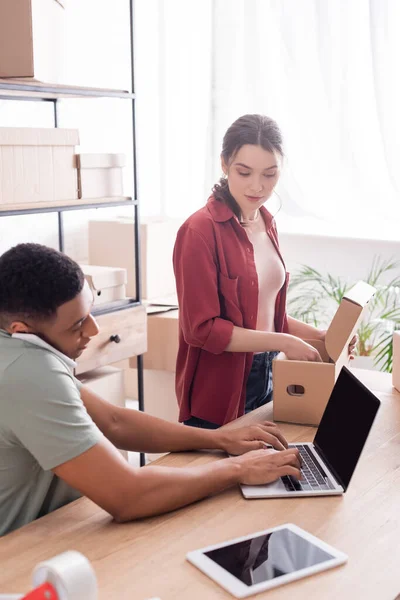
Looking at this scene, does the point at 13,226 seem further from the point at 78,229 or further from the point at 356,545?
the point at 356,545

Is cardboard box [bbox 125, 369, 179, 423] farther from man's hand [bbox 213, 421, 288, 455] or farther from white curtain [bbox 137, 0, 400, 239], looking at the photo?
man's hand [bbox 213, 421, 288, 455]

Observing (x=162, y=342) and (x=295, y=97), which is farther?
(x=295, y=97)

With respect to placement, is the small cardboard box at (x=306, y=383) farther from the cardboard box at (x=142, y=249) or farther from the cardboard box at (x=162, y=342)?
the cardboard box at (x=142, y=249)

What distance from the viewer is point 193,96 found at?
453cm

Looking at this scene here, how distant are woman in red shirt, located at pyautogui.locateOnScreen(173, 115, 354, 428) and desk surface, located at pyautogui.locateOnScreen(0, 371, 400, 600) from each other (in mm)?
562

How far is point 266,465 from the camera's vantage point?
5.13 ft

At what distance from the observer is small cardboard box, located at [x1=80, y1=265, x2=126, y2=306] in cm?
314

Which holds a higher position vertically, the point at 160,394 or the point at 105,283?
the point at 105,283

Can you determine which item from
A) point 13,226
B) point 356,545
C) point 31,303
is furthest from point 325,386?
point 13,226

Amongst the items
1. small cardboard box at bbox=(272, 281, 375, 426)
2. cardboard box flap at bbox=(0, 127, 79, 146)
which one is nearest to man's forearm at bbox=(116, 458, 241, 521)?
small cardboard box at bbox=(272, 281, 375, 426)

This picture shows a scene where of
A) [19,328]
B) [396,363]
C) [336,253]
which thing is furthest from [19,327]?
[336,253]

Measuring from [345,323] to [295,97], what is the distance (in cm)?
242

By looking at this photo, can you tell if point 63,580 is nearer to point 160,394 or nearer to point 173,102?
point 160,394

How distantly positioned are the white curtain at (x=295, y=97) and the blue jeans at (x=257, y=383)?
81.2 inches
